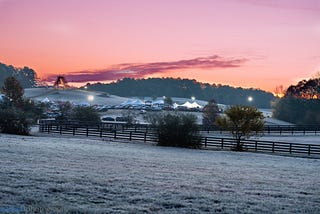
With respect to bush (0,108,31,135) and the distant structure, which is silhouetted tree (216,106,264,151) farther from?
the distant structure

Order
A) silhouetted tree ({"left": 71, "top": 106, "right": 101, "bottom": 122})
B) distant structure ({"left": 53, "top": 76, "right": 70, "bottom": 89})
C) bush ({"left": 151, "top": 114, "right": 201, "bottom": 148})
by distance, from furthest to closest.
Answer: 1. distant structure ({"left": 53, "top": 76, "right": 70, "bottom": 89})
2. silhouetted tree ({"left": 71, "top": 106, "right": 101, "bottom": 122})
3. bush ({"left": 151, "top": 114, "right": 201, "bottom": 148})

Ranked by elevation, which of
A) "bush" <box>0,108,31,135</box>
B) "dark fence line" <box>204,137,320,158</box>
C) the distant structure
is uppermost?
the distant structure

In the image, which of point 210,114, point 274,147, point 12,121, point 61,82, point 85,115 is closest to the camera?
point 274,147

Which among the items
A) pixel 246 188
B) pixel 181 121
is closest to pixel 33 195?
pixel 246 188

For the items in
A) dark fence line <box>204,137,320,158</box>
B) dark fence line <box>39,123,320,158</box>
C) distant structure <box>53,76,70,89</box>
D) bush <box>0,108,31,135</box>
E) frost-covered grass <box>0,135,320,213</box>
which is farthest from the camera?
distant structure <box>53,76,70,89</box>

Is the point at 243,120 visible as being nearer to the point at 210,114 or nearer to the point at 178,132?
the point at 178,132

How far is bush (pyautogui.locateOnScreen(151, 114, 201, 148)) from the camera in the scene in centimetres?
3691

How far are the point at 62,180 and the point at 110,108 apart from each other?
117558mm

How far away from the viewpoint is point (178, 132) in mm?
37031

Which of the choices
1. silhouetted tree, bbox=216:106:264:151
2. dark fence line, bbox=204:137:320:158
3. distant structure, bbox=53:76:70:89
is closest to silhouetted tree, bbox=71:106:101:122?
dark fence line, bbox=204:137:320:158

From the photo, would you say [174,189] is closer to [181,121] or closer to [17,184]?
[17,184]

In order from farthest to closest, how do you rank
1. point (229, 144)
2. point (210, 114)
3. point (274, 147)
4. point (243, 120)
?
point (210, 114) < point (243, 120) < point (229, 144) < point (274, 147)

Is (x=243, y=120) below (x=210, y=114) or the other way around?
below

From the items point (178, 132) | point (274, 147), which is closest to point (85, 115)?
point (178, 132)
